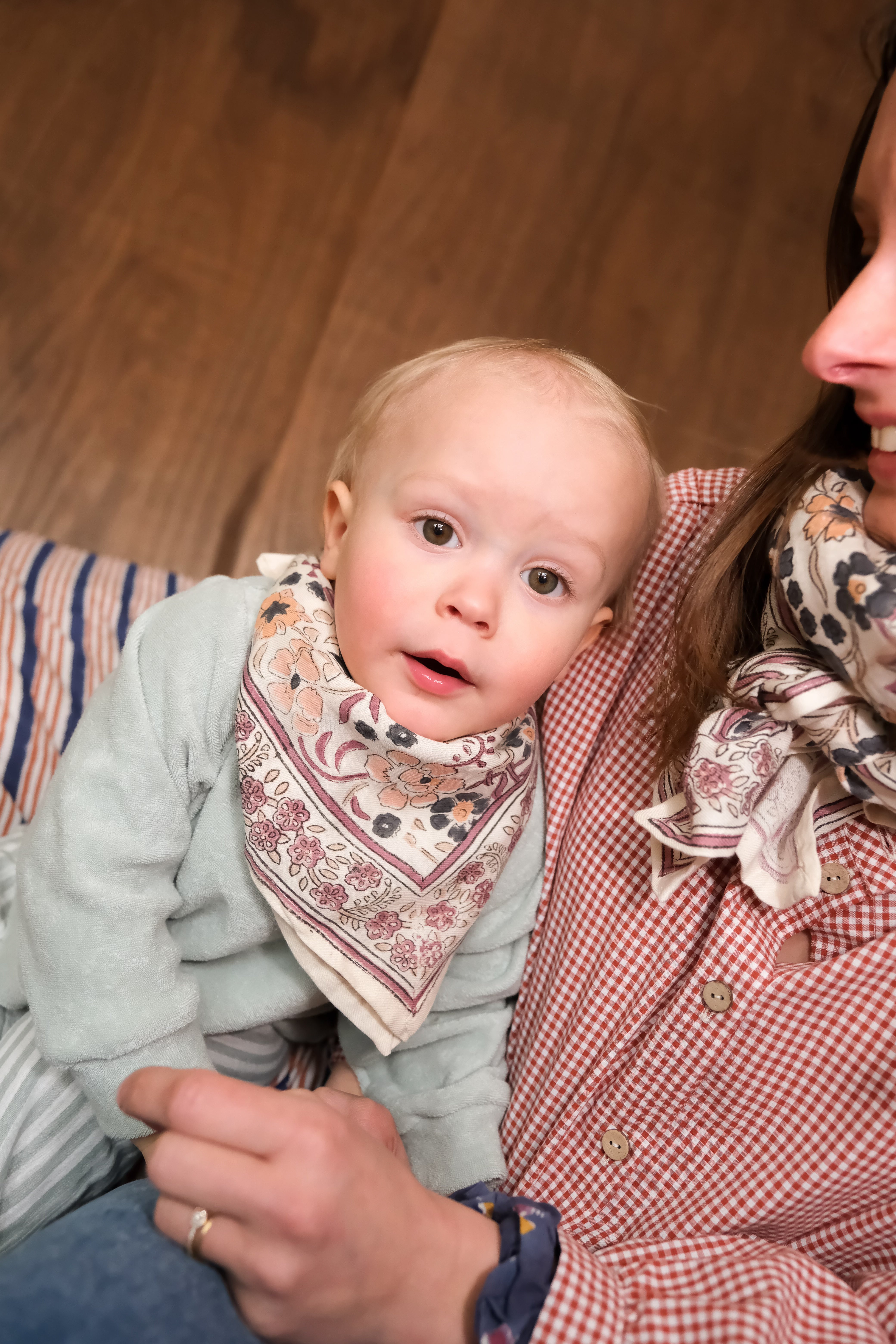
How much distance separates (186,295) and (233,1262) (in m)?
1.66

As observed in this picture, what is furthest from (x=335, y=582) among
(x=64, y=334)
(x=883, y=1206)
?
(x=64, y=334)

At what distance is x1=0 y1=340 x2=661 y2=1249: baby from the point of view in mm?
859

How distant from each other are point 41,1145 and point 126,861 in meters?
0.26

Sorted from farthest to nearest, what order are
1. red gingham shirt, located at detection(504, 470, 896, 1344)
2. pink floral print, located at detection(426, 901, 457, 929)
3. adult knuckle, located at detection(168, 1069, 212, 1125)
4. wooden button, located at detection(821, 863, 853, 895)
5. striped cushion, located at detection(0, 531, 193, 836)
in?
1. striped cushion, located at detection(0, 531, 193, 836)
2. pink floral print, located at detection(426, 901, 457, 929)
3. wooden button, located at detection(821, 863, 853, 895)
4. red gingham shirt, located at detection(504, 470, 896, 1344)
5. adult knuckle, located at detection(168, 1069, 212, 1125)

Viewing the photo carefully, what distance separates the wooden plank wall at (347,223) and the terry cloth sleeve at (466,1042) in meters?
1.02

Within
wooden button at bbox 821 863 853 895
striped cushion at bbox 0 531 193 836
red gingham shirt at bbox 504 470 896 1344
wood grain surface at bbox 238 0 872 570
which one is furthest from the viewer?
wood grain surface at bbox 238 0 872 570

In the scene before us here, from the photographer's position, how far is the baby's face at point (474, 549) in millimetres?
854

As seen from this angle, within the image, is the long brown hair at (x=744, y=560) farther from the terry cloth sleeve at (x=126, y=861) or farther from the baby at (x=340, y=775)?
the terry cloth sleeve at (x=126, y=861)

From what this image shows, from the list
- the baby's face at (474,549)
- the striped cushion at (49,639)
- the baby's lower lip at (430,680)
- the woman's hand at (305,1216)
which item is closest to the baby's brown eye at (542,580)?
the baby's face at (474,549)

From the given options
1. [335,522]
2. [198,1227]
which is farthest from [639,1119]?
[335,522]

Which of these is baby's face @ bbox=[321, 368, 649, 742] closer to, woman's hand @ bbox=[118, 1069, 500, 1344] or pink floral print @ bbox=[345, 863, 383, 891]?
pink floral print @ bbox=[345, 863, 383, 891]

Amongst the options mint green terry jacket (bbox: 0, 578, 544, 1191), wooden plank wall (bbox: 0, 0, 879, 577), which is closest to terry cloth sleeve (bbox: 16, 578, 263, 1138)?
mint green terry jacket (bbox: 0, 578, 544, 1191)

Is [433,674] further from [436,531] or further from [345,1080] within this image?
[345,1080]

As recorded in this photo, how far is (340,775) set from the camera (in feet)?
2.94
